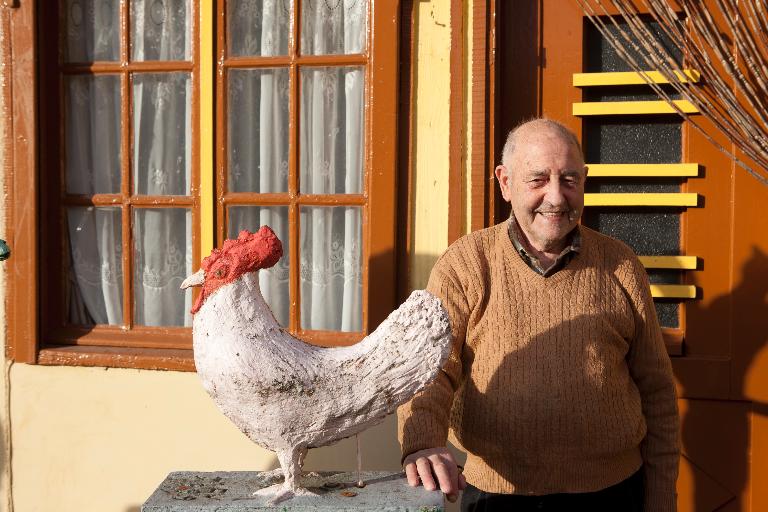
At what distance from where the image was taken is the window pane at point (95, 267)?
3.37 meters

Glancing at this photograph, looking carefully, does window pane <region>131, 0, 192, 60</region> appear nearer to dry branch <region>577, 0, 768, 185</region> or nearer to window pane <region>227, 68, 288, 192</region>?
window pane <region>227, 68, 288, 192</region>

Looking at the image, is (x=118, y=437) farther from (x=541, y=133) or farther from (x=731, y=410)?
(x=731, y=410)

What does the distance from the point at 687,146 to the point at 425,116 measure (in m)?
0.89

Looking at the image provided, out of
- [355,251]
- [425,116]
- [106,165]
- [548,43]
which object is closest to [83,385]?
[106,165]

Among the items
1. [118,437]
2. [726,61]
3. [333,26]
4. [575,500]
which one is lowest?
[118,437]

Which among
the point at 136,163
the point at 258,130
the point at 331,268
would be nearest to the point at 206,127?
the point at 258,130

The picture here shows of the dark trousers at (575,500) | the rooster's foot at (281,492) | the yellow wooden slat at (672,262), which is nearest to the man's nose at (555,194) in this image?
the dark trousers at (575,500)

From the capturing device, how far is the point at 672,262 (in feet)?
9.22

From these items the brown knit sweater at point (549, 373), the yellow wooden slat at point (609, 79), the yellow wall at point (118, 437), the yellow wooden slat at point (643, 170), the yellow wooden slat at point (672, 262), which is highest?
the yellow wooden slat at point (609, 79)

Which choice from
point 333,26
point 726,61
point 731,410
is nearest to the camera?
point 726,61

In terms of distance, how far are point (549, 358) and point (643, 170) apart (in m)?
1.07

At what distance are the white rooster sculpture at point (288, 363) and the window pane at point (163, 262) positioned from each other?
5.18 ft

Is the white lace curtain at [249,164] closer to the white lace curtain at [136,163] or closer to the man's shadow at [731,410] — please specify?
the white lace curtain at [136,163]

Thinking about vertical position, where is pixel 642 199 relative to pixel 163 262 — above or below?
above
